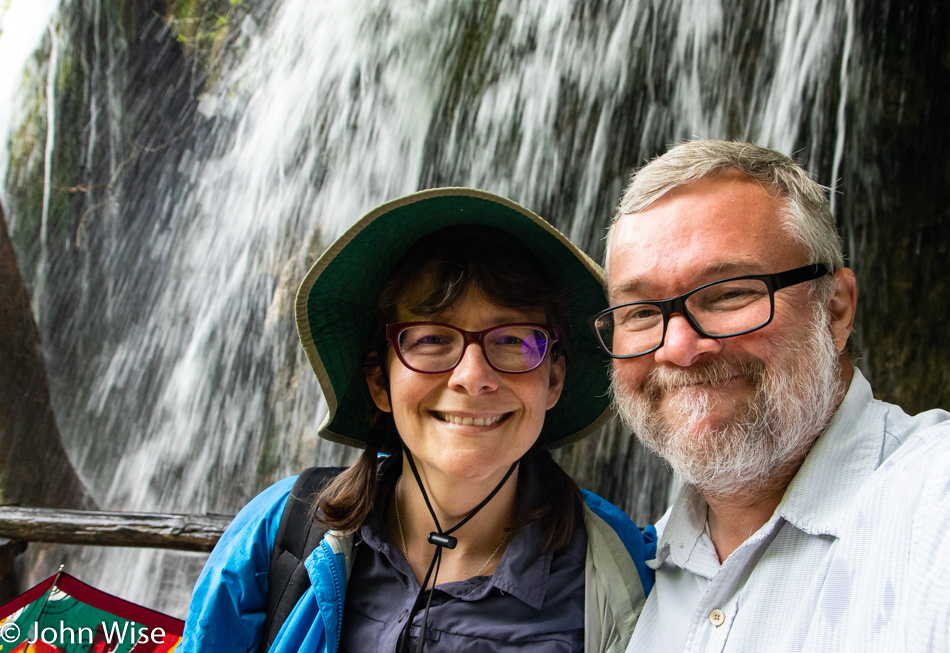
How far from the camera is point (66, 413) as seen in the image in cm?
459

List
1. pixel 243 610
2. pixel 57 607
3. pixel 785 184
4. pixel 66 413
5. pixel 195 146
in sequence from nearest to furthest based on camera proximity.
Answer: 1. pixel 785 184
2. pixel 243 610
3. pixel 57 607
4. pixel 66 413
5. pixel 195 146

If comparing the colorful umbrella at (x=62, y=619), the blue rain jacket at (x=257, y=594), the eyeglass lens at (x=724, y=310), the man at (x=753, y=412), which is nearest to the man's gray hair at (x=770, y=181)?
the man at (x=753, y=412)

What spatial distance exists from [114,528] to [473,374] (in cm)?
251

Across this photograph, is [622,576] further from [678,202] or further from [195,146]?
[195,146]

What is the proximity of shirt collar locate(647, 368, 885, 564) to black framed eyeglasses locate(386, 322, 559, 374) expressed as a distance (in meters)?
0.58

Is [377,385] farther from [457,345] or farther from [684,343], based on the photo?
[684,343]

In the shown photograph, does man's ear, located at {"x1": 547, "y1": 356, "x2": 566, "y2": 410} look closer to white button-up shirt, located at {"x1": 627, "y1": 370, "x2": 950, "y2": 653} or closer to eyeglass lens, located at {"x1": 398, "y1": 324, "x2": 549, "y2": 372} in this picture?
eyeglass lens, located at {"x1": 398, "y1": 324, "x2": 549, "y2": 372}

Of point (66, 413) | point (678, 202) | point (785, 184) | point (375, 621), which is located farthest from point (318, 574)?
point (66, 413)

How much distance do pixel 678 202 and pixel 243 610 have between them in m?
1.49

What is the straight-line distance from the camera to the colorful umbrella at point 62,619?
2314mm

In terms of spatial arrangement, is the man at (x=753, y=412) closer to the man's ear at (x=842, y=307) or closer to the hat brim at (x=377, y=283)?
the man's ear at (x=842, y=307)

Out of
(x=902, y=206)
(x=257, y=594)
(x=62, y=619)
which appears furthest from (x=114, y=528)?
(x=902, y=206)

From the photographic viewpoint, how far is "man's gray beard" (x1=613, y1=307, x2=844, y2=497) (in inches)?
53.8

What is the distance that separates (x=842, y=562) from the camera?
114cm
